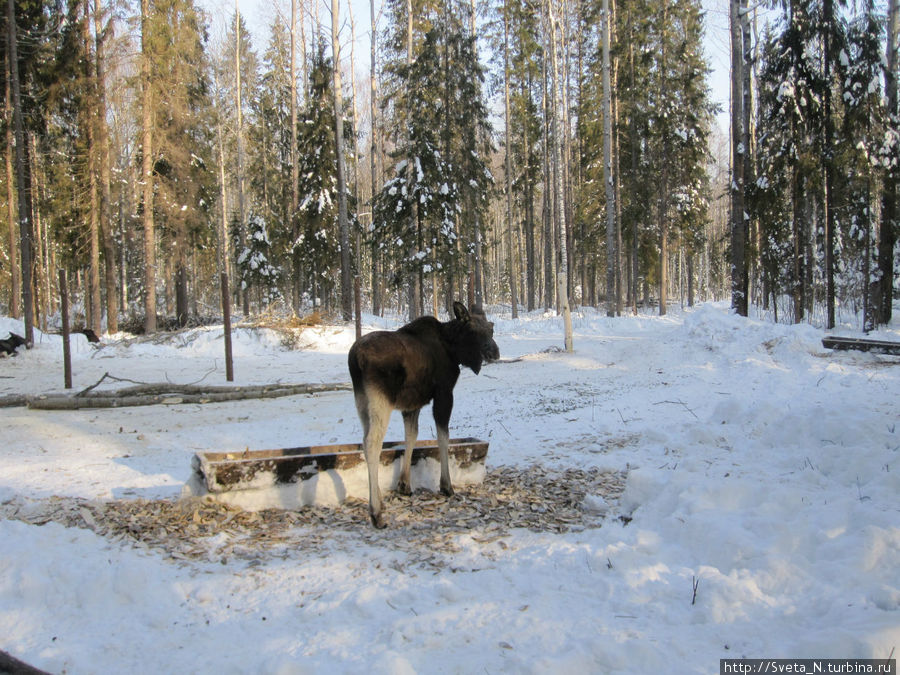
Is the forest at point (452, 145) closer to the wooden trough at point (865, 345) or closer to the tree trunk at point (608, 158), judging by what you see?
the tree trunk at point (608, 158)

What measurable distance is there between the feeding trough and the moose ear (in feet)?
4.34

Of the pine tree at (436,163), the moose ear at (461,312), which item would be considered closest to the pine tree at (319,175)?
the pine tree at (436,163)

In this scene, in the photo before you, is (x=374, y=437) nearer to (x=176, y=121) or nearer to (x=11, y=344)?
(x=11, y=344)

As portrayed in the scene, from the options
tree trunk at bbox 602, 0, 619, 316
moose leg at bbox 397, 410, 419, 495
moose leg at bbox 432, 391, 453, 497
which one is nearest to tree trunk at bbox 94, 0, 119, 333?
tree trunk at bbox 602, 0, 619, 316

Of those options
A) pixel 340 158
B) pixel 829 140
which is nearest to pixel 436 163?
pixel 340 158

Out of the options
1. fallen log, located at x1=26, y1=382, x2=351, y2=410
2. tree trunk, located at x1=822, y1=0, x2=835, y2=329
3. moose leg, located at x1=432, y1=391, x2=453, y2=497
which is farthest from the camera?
tree trunk, located at x1=822, y1=0, x2=835, y2=329

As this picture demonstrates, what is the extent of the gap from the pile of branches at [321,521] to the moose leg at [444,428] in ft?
0.49

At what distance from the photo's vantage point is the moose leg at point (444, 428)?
5.17 meters

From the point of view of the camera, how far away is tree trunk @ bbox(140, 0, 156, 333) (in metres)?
21.4

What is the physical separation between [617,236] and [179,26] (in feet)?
75.5

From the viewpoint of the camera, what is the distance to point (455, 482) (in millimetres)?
5605

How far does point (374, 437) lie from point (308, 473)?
0.85 m

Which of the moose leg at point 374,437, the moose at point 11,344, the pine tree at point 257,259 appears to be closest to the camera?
the moose leg at point 374,437

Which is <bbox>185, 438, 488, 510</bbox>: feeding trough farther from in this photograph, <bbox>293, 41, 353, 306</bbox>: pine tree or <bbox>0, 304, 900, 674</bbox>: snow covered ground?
<bbox>293, 41, 353, 306</bbox>: pine tree
